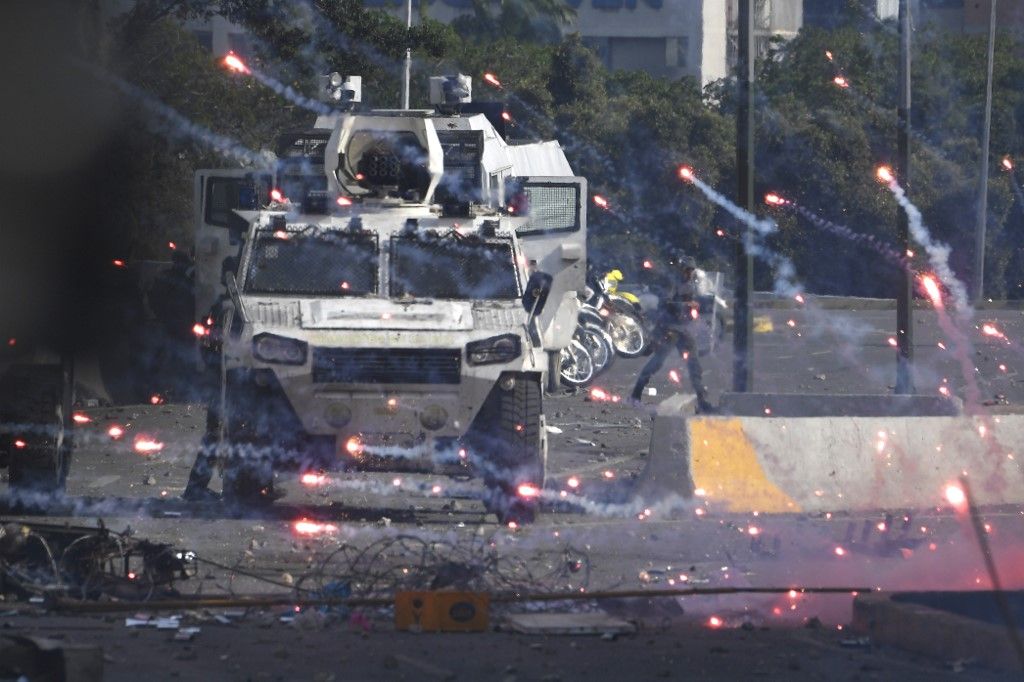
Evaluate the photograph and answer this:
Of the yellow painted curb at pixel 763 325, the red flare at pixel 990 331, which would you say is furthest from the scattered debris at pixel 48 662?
the yellow painted curb at pixel 763 325

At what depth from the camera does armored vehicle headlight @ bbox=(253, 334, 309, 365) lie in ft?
40.7

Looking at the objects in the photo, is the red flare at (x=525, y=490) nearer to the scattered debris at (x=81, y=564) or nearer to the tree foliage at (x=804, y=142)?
the scattered debris at (x=81, y=564)

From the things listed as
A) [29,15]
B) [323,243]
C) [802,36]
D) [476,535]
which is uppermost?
[802,36]

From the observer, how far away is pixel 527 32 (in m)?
68.7

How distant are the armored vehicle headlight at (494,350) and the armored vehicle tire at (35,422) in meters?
2.82

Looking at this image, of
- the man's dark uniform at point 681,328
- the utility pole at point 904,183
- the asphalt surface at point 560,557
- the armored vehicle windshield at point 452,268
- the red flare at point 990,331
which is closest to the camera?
the asphalt surface at point 560,557

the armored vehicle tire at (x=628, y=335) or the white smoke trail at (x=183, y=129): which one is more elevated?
the white smoke trail at (x=183, y=129)

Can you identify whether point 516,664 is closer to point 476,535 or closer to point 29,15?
point 476,535

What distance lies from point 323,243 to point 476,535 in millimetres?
2710

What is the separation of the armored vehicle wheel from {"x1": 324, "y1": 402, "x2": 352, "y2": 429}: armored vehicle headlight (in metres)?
0.92

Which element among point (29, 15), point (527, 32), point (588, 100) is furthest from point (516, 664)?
point (527, 32)

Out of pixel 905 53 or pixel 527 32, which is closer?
pixel 905 53

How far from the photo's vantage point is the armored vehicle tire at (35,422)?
12219mm

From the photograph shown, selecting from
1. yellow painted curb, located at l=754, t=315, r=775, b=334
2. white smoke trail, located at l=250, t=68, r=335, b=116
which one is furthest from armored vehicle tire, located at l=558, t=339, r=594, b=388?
yellow painted curb, located at l=754, t=315, r=775, b=334
